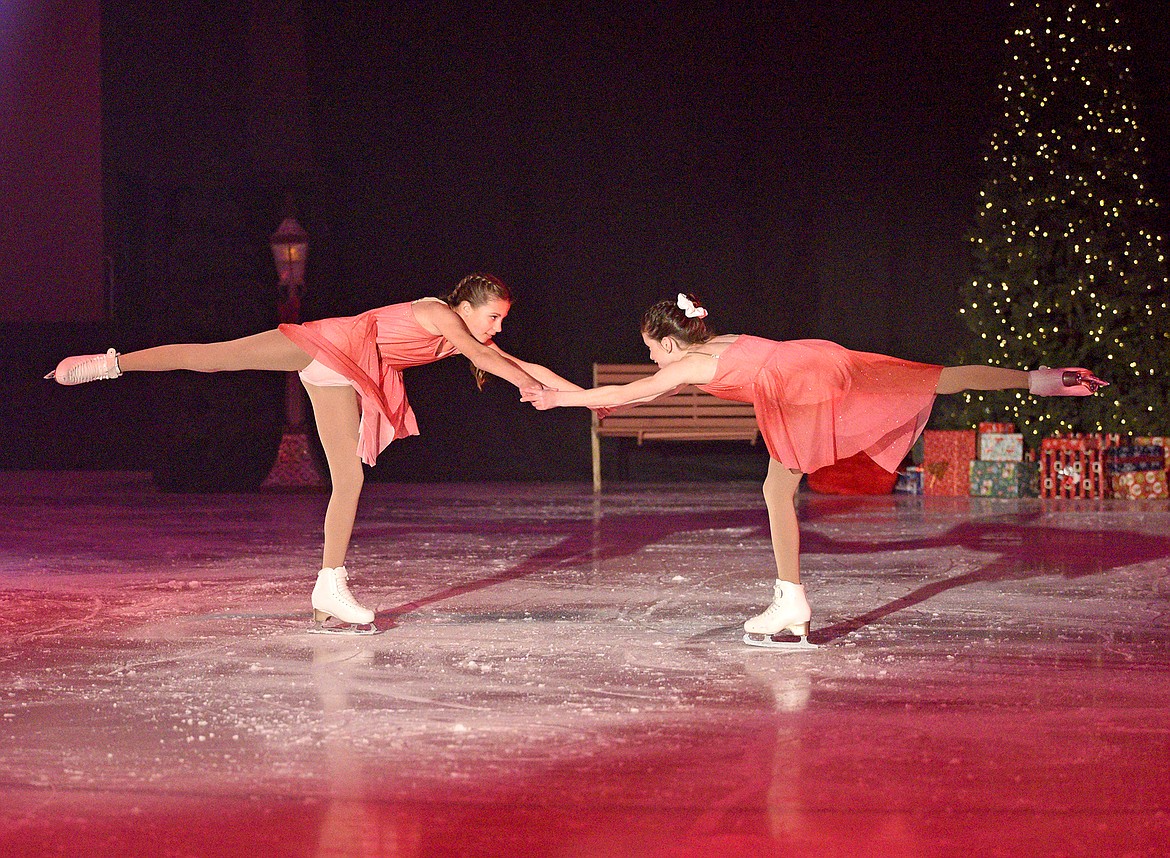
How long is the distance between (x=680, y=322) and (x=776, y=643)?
95 centimetres

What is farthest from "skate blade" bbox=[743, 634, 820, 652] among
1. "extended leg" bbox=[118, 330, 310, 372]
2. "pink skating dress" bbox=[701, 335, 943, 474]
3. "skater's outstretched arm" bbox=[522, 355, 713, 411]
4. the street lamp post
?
the street lamp post

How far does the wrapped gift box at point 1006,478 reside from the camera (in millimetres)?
9078

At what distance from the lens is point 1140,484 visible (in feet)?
29.5

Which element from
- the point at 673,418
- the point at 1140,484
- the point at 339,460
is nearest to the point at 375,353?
the point at 339,460

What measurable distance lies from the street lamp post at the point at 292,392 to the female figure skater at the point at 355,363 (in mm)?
5155

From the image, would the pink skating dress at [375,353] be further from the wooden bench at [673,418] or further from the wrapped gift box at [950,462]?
the wrapped gift box at [950,462]

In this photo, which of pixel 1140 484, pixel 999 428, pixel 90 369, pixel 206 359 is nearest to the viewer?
pixel 206 359

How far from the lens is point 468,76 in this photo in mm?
10562

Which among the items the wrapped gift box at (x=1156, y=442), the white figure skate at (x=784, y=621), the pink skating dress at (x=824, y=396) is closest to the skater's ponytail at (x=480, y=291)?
the pink skating dress at (x=824, y=396)

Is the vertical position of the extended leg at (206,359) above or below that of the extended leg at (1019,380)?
above

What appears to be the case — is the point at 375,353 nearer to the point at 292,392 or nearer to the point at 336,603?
the point at 336,603

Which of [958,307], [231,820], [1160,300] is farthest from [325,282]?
[231,820]

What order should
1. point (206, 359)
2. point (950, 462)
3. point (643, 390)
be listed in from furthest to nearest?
point (950, 462) < point (206, 359) < point (643, 390)

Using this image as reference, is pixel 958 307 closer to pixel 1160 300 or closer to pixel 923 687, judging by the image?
pixel 1160 300
